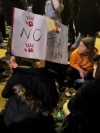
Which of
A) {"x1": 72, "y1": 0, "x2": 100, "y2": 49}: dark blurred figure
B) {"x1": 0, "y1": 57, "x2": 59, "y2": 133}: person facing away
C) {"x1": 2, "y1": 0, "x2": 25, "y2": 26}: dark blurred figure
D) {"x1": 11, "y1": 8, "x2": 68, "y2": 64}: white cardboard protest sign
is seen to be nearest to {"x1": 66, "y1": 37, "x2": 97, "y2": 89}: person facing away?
{"x1": 11, "y1": 8, "x2": 68, "y2": 64}: white cardboard protest sign

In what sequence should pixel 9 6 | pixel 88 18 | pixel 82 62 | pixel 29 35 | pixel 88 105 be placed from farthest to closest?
pixel 9 6 → pixel 88 18 → pixel 82 62 → pixel 29 35 → pixel 88 105

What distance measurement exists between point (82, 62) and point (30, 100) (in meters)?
2.37

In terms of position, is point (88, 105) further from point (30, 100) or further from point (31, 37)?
point (31, 37)

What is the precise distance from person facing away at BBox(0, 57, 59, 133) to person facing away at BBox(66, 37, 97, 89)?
2.05 m

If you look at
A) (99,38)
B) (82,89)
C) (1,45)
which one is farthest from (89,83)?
(99,38)

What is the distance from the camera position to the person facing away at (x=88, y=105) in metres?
3.67

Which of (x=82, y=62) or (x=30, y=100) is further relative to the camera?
(x=82, y=62)

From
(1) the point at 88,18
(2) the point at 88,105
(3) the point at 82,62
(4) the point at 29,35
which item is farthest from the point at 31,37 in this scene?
(1) the point at 88,18

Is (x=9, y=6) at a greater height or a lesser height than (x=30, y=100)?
greater

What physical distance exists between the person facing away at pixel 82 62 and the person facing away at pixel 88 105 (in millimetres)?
2094

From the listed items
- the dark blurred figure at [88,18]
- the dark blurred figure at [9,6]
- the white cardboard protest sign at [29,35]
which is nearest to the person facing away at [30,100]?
the white cardboard protest sign at [29,35]

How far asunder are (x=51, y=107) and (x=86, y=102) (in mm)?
352

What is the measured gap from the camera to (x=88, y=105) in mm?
3680

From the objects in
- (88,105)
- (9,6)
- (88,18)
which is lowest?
(88,105)
